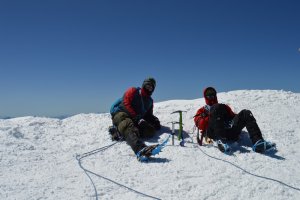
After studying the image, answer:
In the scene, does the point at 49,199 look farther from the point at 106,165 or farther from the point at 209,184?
the point at 209,184

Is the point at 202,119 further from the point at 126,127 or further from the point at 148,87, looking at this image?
the point at 126,127

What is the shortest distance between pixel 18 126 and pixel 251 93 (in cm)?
889

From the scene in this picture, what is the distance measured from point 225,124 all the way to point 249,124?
2.12 feet

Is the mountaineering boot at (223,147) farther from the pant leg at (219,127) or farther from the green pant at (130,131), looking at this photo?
the green pant at (130,131)

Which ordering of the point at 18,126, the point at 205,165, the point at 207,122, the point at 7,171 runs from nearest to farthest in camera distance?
the point at 7,171 < the point at 205,165 < the point at 207,122 < the point at 18,126

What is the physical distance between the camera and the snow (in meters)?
4.37

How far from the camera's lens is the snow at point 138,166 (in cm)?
437

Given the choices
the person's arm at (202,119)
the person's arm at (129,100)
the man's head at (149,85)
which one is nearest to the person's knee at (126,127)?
the person's arm at (129,100)

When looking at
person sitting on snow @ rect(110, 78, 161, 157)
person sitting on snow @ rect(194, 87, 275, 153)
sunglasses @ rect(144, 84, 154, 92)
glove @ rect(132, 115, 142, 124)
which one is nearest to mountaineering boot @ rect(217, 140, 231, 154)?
person sitting on snow @ rect(194, 87, 275, 153)

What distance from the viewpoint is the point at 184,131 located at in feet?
26.8

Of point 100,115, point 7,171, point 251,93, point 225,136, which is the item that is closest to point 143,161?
point 225,136

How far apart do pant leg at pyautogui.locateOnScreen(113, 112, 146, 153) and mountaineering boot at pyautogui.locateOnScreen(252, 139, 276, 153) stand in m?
2.56

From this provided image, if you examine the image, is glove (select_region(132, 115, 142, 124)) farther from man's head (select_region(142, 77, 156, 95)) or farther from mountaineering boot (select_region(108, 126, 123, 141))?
man's head (select_region(142, 77, 156, 95))

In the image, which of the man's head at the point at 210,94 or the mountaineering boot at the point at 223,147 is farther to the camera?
the man's head at the point at 210,94
